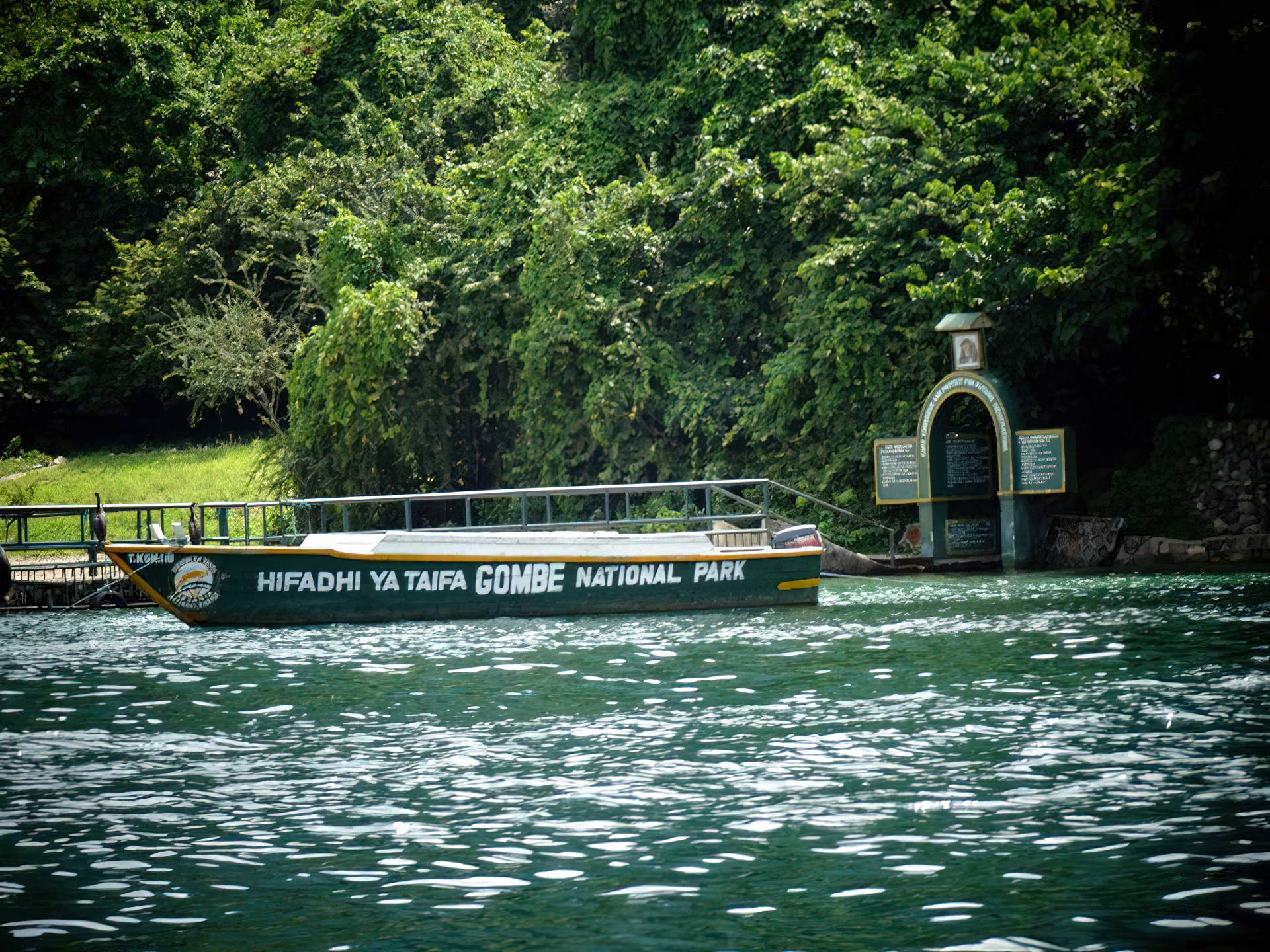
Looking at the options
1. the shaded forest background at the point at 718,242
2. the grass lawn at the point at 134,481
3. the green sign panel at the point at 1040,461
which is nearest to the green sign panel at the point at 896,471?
the shaded forest background at the point at 718,242

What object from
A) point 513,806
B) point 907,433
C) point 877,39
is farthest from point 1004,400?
point 513,806

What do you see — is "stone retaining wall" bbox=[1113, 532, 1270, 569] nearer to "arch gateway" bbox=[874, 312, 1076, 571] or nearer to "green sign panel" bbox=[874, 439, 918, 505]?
"arch gateway" bbox=[874, 312, 1076, 571]

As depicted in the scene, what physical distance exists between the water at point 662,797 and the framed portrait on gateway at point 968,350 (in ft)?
34.4

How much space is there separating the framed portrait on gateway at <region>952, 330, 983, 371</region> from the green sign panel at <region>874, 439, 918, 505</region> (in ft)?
5.30

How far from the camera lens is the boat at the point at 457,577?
21438 mm

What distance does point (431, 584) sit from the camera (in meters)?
21.6

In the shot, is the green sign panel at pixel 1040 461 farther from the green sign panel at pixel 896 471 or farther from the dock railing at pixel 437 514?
the dock railing at pixel 437 514

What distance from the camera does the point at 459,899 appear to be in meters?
6.98

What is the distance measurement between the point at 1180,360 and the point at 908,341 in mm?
5013

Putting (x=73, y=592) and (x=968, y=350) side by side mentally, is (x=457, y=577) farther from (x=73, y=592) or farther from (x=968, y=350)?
(x=968, y=350)

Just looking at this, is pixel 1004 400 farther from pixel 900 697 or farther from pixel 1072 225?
pixel 900 697

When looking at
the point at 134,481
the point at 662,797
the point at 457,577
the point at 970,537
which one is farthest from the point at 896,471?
the point at 134,481

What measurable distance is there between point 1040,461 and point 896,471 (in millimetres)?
2756

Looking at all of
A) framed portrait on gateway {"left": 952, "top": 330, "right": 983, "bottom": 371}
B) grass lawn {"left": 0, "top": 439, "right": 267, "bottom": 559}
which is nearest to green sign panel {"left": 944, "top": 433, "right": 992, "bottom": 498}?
framed portrait on gateway {"left": 952, "top": 330, "right": 983, "bottom": 371}
